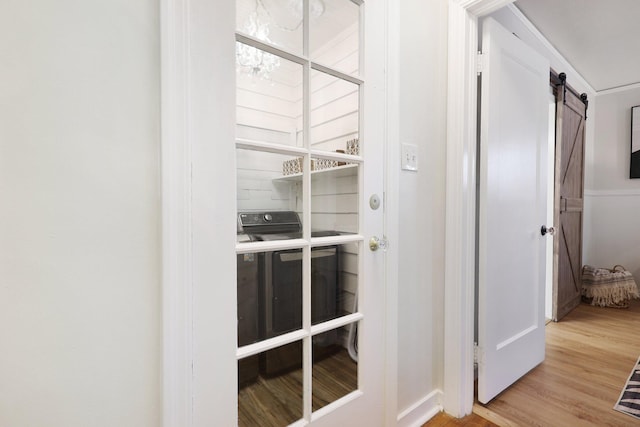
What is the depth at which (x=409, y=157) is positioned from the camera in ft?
4.35

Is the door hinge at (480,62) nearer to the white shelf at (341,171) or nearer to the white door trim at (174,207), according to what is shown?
the white shelf at (341,171)

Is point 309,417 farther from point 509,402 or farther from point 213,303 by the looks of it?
point 509,402

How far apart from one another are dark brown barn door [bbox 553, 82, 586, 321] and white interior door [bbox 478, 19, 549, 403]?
3.11ft

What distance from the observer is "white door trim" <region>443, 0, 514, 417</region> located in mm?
1431

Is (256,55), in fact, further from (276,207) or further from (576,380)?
(576,380)

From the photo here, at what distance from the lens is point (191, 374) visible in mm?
730

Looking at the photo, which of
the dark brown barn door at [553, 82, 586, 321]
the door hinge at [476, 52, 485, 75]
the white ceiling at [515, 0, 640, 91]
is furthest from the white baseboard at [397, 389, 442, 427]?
the white ceiling at [515, 0, 640, 91]

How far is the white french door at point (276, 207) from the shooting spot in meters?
0.72

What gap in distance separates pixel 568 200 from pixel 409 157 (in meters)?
2.46

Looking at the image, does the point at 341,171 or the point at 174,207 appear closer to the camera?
the point at 174,207

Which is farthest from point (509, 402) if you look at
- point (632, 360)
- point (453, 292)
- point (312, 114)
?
point (312, 114)

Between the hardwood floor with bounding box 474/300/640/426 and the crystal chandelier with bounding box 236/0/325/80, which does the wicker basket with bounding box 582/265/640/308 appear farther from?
the crystal chandelier with bounding box 236/0/325/80

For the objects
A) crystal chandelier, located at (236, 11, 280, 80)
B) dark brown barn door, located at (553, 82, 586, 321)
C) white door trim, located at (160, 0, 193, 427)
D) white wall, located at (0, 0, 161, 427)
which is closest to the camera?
white wall, located at (0, 0, 161, 427)

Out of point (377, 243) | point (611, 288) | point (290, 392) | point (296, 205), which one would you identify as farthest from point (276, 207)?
point (611, 288)
